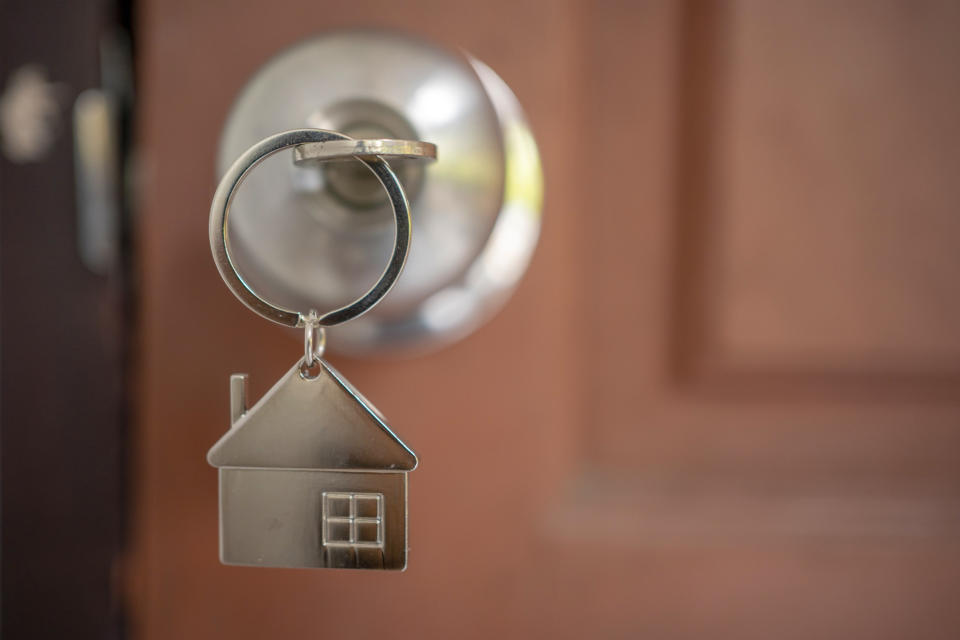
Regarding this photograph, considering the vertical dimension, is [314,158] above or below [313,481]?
above

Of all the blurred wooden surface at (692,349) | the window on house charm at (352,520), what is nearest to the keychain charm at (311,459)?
the window on house charm at (352,520)

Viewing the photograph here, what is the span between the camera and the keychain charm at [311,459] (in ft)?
0.78

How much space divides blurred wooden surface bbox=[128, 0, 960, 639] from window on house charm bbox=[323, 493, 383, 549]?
107mm

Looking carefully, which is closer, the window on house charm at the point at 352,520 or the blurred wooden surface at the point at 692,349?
the window on house charm at the point at 352,520

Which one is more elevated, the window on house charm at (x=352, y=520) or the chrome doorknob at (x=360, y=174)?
the chrome doorknob at (x=360, y=174)

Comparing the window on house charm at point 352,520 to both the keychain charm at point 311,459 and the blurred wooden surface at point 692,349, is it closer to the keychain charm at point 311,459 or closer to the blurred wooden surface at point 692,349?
the keychain charm at point 311,459

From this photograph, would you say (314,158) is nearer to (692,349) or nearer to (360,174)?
(360,174)

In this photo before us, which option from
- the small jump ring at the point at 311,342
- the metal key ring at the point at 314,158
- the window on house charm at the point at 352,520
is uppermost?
the metal key ring at the point at 314,158

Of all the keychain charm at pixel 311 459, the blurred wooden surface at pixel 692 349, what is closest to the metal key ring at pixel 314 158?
the keychain charm at pixel 311 459

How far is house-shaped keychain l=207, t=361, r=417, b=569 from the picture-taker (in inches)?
9.4

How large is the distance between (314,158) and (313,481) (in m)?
0.11

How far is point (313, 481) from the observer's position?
24 cm

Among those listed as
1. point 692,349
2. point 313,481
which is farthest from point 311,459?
point 692,349

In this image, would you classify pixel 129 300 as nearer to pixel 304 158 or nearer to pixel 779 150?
pixel 304 158
